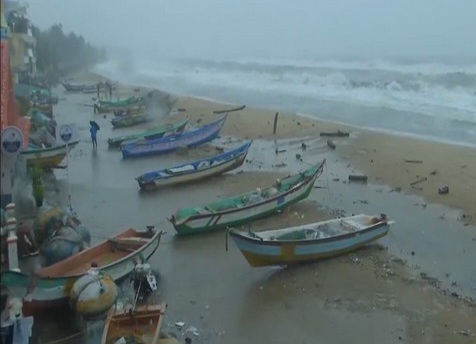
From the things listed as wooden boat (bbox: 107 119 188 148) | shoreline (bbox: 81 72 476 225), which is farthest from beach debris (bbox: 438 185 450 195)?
wooden boat (bbox: 107 119 188 148)

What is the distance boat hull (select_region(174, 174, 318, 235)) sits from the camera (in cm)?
1333

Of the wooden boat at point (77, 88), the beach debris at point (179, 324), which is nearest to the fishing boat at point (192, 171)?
the beach debris at point (179, 324)

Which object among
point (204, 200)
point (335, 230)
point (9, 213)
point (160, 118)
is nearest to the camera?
point (9, 213)

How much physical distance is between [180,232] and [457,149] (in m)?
13.5

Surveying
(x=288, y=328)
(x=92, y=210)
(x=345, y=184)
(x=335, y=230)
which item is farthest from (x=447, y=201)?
(x=92, y=210)

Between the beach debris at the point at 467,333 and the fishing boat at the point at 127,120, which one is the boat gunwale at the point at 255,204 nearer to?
the beach debris at the point at 467,333

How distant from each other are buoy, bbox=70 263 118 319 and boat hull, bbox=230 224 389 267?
2658 millimetres

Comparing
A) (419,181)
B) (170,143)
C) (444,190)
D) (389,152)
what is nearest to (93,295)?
(444,190)

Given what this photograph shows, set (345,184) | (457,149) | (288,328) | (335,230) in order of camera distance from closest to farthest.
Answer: (288,328) < (335,230) < (345,184) < (457,149)

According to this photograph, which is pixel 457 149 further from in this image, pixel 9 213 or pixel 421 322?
pixel 9 213

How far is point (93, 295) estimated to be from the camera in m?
8.59

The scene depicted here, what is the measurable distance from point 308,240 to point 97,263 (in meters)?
4.02

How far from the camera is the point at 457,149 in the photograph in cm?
2233

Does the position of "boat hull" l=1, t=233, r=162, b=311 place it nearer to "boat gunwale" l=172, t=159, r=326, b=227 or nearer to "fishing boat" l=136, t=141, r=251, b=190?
"boat gunwale" l=172, t=159, r=326, b=227
